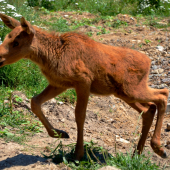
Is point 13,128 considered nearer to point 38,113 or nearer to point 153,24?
point 38,113

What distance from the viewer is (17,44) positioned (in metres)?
4.73

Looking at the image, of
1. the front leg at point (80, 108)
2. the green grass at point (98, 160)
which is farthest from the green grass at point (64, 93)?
the front leg at point (80, 108)

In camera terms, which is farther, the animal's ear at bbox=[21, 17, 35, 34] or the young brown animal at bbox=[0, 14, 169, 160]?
the young brown animal at bbox=[0, 14, 169, 160]

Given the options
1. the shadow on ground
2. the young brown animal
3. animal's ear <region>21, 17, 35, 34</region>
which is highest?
animal's ear <region>21, 17, 35, 34</region>

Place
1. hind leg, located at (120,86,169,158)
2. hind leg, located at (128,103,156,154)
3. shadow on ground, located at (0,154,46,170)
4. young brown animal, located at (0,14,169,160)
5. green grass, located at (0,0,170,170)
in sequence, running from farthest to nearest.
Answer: hind leg, located at (128,103,156,154), hind leg, located at (120,86,169,158), young brown animal, located at (0,14,169,160), green grass, located at (0,0,170,170), shadow on ground, located at (0,154,46,170)

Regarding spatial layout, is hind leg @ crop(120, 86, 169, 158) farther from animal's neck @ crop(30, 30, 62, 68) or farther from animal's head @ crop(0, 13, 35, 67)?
animal's head @ crop(0, 13, 35, 67)

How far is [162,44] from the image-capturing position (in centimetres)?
1130

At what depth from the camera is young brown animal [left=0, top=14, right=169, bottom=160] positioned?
188 inches

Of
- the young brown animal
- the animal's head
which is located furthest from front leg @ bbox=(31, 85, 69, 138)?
the animal's head

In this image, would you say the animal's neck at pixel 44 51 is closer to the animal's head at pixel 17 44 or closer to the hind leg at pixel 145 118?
the animal's head at pixel 17 44

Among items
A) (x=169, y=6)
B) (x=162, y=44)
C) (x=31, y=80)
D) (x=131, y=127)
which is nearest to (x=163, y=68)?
(x=162, y=44)

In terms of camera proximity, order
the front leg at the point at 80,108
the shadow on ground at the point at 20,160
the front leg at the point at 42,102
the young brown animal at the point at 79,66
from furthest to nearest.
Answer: the front leg at the point at 42,102, the front leg at the point at 80,108, the young brown animal at the point at 79,66, the shadow on ground at the point at 20,160

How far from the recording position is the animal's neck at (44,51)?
4.92 meters

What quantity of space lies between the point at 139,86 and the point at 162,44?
6.41 meters
